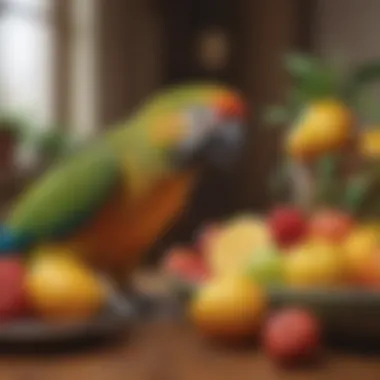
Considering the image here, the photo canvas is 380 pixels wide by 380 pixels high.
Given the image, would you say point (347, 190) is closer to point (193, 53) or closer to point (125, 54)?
point (125, 54)

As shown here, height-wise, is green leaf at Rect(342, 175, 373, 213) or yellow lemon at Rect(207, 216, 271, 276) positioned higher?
green leaf at Rect(342, 175, 373, 213)

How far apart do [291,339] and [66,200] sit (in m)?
0.23

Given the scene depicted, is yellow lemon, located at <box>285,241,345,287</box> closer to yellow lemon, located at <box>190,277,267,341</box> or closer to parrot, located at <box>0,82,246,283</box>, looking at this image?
yellow lemon, located at <box>190,277,267,341</box>

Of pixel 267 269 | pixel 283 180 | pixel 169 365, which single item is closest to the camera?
pixel 169 365

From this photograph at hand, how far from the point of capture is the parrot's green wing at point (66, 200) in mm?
790

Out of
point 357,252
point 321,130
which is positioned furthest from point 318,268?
point 321,130

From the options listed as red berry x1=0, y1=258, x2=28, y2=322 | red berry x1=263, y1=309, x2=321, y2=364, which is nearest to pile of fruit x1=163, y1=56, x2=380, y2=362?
red berry x1=263, y1=309, x2=321, y2=364

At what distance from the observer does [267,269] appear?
78 centimetres

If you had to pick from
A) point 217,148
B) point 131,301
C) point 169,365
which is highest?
point 217,148

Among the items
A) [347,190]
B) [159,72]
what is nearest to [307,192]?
[347,190]

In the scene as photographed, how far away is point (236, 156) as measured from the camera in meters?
0.91

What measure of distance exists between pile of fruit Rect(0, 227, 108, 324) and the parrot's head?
6.0 inches

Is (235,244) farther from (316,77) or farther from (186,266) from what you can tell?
(316,77)

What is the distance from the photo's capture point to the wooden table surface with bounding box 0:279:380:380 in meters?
0.64
